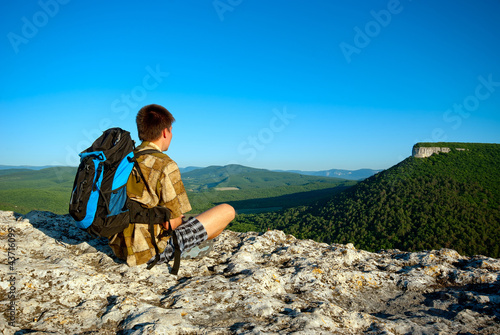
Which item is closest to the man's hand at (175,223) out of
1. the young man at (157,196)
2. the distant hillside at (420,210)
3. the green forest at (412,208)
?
the young man at (157,196)

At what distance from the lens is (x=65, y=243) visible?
4895mm

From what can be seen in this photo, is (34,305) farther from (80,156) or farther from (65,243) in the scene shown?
(65,243)

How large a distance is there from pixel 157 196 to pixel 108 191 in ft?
2.21

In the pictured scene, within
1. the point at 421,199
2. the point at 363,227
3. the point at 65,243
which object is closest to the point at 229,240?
the point at 65,243

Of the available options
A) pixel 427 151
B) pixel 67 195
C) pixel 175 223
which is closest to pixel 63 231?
pixel 175 223

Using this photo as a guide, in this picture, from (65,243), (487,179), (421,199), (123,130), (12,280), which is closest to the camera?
(12,280)

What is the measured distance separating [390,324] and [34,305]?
399cm

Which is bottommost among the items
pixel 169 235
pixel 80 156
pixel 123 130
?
pixel 169 235

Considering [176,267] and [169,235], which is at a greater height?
[169,235]

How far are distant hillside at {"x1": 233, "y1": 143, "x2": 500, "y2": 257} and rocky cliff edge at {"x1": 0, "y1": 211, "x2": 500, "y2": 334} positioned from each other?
45799mm

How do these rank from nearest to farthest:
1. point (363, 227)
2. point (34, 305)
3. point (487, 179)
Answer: point (34, 305) → point (363, 227) → point (487, 179)

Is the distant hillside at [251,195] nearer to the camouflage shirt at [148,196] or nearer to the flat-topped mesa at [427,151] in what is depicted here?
the flat-topped mesa at [427,151]

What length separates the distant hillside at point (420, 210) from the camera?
152 ft

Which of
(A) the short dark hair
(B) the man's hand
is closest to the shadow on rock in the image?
(B) the man's hand
